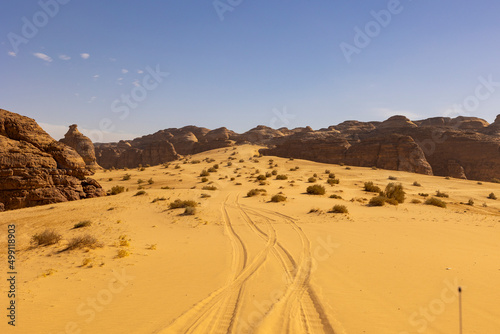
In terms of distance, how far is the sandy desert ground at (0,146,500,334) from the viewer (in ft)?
12.6

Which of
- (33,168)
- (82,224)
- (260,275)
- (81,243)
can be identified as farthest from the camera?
(33,168)

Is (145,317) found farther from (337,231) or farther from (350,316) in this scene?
(337,231)

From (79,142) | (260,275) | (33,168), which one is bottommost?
(260,275)

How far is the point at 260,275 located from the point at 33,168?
14.0 metres

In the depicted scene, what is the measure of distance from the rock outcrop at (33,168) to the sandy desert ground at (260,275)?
85.9 inches

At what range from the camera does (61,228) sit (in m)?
10.0

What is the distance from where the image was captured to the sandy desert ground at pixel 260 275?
3832 millimetres

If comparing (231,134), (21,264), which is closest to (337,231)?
(21,264)

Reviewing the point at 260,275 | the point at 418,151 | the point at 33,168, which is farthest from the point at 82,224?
the point at 418,151

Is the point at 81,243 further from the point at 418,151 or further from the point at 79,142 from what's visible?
the point at 418,151

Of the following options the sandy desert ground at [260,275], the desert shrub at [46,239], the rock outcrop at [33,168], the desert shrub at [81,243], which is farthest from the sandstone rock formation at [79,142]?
the desert shrub at [81,243]

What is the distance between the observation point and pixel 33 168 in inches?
539

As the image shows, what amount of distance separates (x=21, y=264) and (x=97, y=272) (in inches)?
85.3

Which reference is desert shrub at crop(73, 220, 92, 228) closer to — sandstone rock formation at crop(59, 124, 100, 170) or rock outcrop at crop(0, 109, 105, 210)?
rock outcrop at crop(0, 109, 105, 210)
